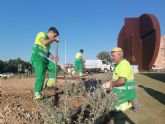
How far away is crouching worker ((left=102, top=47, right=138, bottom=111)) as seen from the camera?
691 cm

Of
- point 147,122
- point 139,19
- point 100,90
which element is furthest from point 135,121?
point 139,19

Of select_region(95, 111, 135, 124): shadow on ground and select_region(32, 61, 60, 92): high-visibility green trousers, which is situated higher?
select_region(32, 61, 60, 92): high-visibility green trousers

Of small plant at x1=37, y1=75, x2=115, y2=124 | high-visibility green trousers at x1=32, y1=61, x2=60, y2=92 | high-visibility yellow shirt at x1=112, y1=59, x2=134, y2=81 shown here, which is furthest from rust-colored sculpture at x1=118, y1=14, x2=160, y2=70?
small plant at x1=37, y1=75, x2=115, y2=124

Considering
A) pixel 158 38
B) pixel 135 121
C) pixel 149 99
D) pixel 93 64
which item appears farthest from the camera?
pixel 93 64

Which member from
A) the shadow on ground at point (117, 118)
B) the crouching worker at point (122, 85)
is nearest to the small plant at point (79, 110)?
the crouching worker at point (122, 85)

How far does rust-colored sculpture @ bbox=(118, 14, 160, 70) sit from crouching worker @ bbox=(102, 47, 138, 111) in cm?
1636

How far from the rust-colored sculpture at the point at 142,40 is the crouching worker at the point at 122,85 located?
644 inches

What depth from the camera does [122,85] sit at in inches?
273

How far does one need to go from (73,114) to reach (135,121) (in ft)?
6.75

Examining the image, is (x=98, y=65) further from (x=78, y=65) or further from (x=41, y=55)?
(x=41, y=55)

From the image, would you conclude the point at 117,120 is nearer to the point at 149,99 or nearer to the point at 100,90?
the point at 100,90

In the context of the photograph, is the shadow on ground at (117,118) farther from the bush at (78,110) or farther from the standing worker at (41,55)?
the standing worker at (41,55)

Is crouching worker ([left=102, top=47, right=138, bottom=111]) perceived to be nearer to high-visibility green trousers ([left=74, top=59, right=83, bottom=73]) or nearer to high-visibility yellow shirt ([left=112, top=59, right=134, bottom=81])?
high-visibility yellow shirt ([left=112, top=59, right=134, bottom=81])

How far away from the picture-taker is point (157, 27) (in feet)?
76.0
